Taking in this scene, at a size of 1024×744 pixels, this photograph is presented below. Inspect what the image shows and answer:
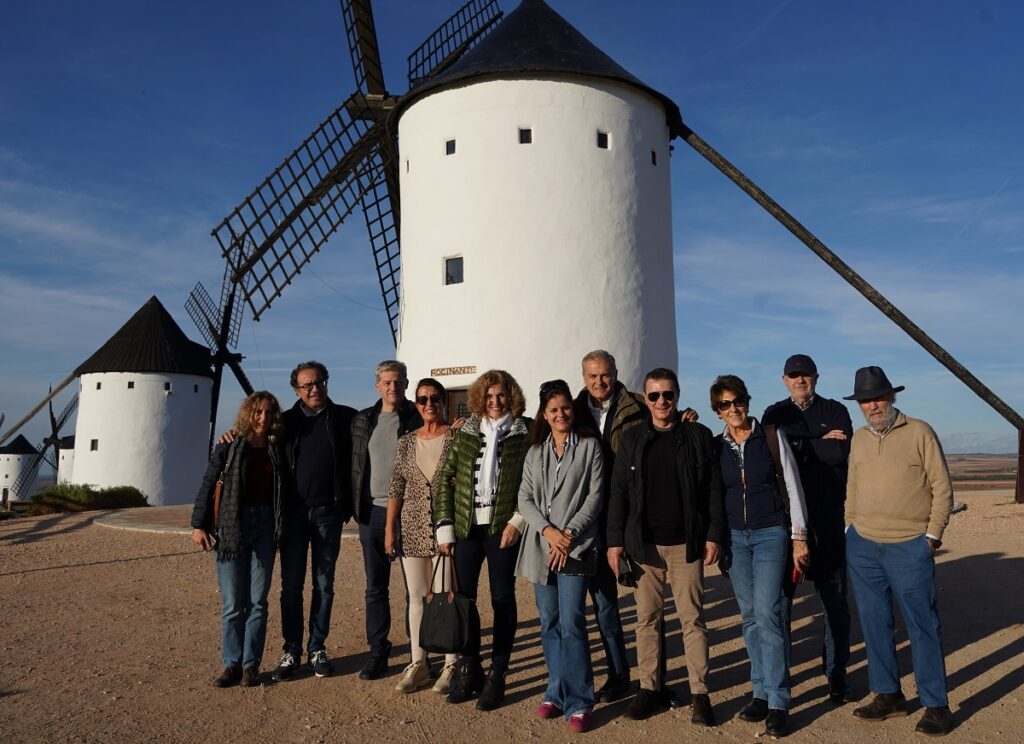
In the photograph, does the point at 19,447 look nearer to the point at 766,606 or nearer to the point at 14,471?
the point at 14,471

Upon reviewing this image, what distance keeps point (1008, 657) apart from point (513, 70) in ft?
29.1

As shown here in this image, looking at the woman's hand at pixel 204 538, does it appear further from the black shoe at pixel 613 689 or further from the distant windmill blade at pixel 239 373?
the distant windmill blade at pixel 239 373

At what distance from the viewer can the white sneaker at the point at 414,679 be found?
4387 millimetres

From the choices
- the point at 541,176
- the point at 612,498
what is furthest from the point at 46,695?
the point at 541,176

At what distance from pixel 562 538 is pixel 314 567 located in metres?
1.84

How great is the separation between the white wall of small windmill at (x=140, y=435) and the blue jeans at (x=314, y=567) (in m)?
20.5

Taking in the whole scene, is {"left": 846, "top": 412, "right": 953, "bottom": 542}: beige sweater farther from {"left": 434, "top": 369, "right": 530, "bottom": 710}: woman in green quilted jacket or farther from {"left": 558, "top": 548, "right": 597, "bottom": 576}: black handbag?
{"left": 434, "top": 369, "right": 530, "bottom": 710}: woman in green quilted jacket

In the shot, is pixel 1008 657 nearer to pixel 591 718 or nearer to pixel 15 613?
pixel 591 718

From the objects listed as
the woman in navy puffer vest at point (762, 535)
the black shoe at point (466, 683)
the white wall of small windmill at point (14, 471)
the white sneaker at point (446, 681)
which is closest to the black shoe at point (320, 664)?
the white sneaker at point (446, 681)

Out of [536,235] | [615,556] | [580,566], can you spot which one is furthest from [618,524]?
[536,235]

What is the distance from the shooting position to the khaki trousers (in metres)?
3.88

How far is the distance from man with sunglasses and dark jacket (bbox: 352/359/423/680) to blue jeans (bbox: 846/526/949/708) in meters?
2.66

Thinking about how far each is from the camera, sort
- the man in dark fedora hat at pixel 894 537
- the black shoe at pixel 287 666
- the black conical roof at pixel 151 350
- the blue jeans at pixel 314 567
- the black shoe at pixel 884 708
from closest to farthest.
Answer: the man in dark fedora hat at pixel 894 537 → the black shoe at pixel 884 708 → the black shoe at pixel 287 666 → the blue jeans at pixel 314 567 → the black conical roof at pixel 151 350

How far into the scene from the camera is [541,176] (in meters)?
10.6
